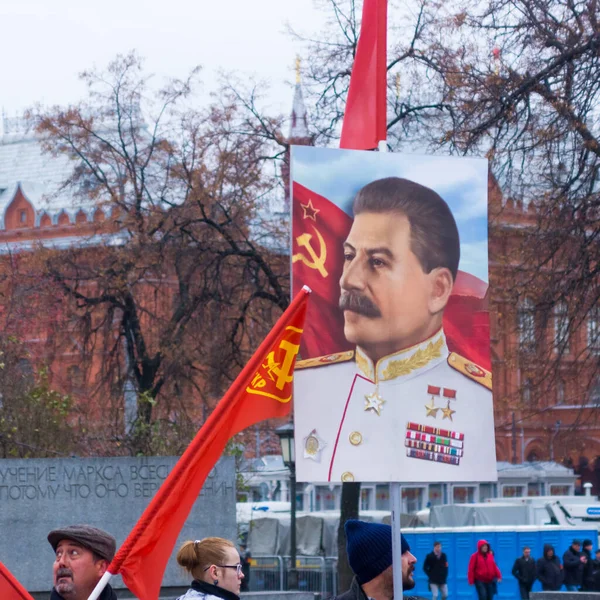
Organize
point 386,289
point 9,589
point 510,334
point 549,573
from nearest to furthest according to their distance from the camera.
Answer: point 9,589 < point 386,289 < point 510,334 < point 549,573

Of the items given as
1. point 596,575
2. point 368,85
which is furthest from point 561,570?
point 368,85

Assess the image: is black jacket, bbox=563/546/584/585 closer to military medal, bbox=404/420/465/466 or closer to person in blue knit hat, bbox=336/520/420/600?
military medal, bbox=404/420/465/466

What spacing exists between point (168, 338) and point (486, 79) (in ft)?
33.7

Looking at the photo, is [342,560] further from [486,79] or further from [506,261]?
[486,79]

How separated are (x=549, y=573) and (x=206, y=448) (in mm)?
19483

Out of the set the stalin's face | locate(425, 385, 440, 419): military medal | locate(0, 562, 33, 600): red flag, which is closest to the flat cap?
locate(0, 562, 33, 600): red flag

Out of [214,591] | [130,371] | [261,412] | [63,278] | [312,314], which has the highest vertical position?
[63,278]

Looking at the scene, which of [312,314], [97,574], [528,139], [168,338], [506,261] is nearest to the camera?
[97,574]

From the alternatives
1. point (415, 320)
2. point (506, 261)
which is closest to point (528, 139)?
point (506, 261)

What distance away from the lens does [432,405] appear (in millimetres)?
5793

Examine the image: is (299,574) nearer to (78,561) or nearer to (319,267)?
(319,267)

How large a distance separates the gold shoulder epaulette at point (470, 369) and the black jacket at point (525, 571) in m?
19.7

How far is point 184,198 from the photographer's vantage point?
25.2 m

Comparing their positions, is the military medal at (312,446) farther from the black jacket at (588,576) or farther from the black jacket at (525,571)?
the black jacket at (525,571)
